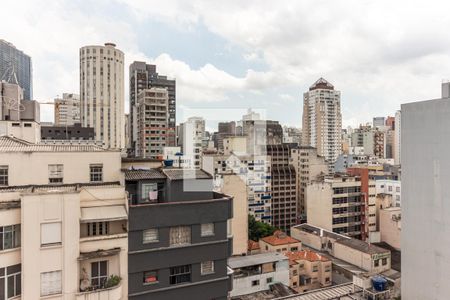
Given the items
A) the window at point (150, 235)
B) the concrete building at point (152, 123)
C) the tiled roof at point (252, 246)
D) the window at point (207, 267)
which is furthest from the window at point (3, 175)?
the concrete building at point (152, 123)

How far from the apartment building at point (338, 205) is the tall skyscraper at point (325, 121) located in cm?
3160

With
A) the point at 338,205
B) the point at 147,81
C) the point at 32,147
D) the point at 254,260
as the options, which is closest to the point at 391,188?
the point at 338,205

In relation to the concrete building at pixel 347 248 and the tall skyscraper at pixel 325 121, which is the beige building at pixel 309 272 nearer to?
the concrete building at pixel 347 248

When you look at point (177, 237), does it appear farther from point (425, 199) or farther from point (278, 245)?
point (278, 245)

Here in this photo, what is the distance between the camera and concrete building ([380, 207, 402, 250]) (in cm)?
3038

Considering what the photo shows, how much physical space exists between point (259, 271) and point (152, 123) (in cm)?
3490

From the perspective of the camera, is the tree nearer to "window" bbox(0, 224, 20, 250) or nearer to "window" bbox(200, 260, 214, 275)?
"window" bbox(200, 260, 214, 275)

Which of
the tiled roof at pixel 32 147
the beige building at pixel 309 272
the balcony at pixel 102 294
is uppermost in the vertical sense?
the tiled roof at pixel 32 147

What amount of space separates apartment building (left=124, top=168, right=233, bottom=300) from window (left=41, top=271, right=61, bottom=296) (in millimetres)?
1702

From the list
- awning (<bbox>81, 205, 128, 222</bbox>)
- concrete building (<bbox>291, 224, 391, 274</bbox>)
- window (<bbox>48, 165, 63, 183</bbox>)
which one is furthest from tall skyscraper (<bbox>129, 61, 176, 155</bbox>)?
awning (<bbox>81, 205, 128, 222</bbox>)

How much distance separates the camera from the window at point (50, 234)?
305 inches

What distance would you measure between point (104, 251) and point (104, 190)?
5.45 ft

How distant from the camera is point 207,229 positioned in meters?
9.59

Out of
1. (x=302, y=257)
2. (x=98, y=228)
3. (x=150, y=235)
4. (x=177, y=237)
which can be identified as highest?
(x=98, y=228)
